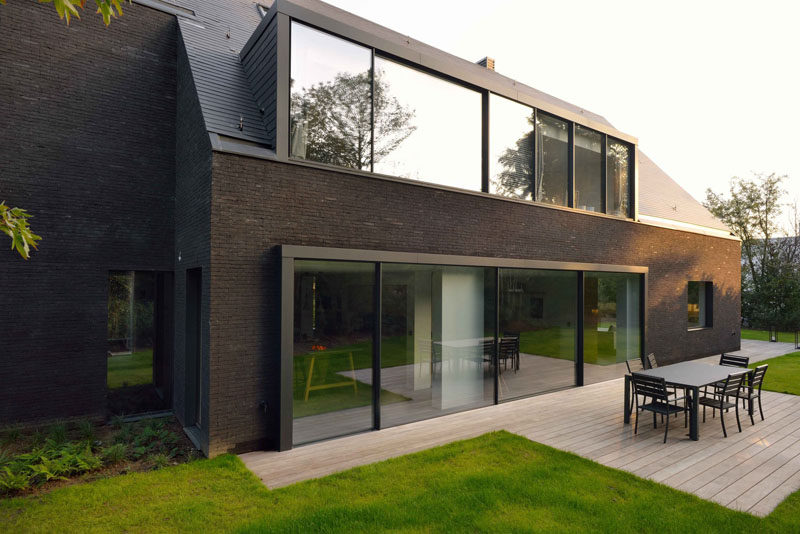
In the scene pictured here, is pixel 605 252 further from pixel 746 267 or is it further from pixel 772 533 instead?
pixel 746 267

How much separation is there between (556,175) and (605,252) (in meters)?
2.43

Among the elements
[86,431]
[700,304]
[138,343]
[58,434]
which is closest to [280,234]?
[138,343]

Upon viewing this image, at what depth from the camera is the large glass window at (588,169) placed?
10.3 m

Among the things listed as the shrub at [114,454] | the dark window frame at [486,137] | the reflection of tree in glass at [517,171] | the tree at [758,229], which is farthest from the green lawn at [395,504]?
the tree at [758,229]

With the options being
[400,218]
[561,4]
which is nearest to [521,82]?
[561,4]

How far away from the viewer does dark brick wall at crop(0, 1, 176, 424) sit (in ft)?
21.5

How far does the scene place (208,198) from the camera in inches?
222

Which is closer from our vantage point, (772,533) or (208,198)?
(772,533)

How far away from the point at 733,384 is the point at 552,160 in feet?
17.8

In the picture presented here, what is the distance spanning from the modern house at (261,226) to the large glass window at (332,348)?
0.03 metres

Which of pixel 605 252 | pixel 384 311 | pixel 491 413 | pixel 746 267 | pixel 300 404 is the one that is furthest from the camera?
pixel 746 267

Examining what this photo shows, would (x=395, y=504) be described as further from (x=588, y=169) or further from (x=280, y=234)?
(x=588, y=169)

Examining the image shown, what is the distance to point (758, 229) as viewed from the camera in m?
27.0

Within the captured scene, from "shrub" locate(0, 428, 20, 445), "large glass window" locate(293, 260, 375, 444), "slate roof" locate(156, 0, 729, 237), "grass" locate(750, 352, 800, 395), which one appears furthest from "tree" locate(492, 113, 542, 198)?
"shrub" locate(0, 428, 20, 445)
